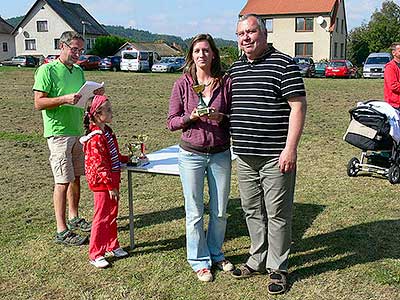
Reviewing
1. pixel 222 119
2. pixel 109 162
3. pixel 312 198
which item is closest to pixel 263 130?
pixel 222 119

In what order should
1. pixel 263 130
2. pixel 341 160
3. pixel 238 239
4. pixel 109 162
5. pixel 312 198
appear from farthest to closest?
pixel 341 160 → pixel 312 198 → pixel 238 239 → pixel 109 162 → pixel 263 130

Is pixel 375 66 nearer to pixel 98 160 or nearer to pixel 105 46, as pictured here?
pixel 98 160

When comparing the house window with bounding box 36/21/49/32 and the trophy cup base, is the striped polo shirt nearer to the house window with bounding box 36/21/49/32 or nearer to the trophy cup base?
the trophy cup base

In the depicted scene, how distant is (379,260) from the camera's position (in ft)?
13.7

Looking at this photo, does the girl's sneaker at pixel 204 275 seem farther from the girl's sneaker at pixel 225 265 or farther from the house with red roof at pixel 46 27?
the house with red roof at pixel 46 27

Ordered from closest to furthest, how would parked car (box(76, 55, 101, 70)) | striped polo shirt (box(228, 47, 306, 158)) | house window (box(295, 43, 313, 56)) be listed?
striped polo shirt (box(228, 47, 306, 158)) < parked car (box(76, 55, 101, 70)) < house window (box(295, 43, 313, 56))

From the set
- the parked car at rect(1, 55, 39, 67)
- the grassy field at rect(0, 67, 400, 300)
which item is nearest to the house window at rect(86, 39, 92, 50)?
the parked car at rect(1, 55, 39, 67)

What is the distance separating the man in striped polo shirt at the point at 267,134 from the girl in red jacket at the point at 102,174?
1.05m

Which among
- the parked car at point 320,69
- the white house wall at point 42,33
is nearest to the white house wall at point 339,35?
the parked car at point 320,69

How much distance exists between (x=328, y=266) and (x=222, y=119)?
155 cm

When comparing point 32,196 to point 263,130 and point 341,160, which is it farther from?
point 341,160

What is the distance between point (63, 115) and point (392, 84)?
425cm

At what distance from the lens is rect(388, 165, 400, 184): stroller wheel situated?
20.9 ft

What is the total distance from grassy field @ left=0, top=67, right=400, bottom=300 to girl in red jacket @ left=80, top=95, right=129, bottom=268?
18cm
